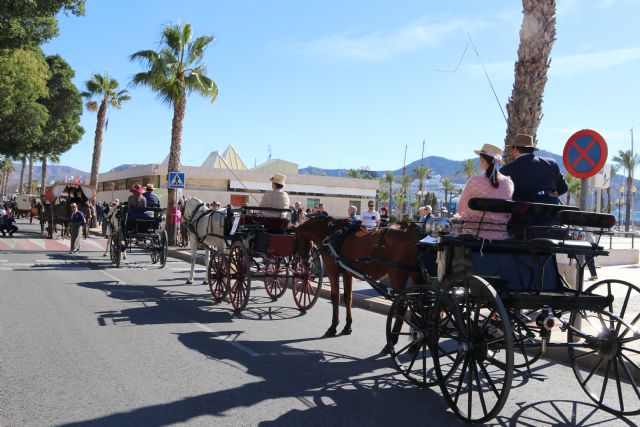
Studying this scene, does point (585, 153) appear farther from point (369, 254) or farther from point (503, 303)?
point (503, 303)

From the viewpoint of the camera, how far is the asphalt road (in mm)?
4672

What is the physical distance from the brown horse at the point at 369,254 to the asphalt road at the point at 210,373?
835mm

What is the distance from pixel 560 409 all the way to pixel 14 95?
31.1 metres

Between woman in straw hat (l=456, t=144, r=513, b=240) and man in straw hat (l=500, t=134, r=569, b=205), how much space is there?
57 cm

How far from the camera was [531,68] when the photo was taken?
1144 centimetres

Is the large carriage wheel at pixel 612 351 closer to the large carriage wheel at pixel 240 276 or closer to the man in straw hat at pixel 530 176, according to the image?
the man in straw hat at pixel 530 176

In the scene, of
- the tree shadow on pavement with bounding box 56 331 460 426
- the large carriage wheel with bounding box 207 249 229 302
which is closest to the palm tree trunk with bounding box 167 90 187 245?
the large carriage wheel with bounding box 207 249 229 302

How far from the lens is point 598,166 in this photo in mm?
7762

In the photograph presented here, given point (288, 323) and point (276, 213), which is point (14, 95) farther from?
point (288, 323)

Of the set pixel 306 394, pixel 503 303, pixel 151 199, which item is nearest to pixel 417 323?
pixel 503 303

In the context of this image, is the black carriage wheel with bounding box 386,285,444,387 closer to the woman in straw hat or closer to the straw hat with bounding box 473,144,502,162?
the woman in straw hat

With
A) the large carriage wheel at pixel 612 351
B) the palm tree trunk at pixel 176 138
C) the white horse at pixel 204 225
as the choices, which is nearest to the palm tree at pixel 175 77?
the palm tree trunk at pixel 176 138

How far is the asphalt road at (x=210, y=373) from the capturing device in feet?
15.3

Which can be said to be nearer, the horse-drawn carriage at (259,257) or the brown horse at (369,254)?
the brown horse at (369,254)
